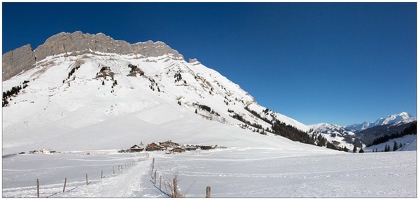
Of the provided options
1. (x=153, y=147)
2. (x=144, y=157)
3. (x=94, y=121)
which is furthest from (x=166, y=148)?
(x=94, y=121)

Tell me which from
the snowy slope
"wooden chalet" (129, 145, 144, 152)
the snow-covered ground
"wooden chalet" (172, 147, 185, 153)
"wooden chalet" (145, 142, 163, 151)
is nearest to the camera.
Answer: the snow-covered ground

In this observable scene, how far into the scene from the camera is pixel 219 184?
965 inches

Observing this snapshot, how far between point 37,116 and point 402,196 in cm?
12364

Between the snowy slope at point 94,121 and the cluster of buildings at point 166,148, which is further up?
the snowy slope at point 94,121

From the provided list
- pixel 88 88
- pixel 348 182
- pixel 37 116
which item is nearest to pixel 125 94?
pixel 88 88

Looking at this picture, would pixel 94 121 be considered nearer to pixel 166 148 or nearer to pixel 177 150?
pixel 166 148

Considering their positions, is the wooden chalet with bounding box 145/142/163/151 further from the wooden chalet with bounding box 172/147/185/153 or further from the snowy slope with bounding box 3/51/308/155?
the snowy slope with bounding box 3/51/308/155

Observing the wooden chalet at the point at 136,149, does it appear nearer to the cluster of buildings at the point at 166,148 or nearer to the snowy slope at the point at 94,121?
the cluster of buildings at the point at 166,148

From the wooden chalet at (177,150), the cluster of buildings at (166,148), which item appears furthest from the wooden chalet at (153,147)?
the wooden chalet at (177,150)

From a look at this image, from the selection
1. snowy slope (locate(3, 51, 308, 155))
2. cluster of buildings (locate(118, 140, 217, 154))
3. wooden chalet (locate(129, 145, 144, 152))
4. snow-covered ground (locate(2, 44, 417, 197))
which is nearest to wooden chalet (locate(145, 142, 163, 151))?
cluster of buildings (locate(118, 140, 217, 154))

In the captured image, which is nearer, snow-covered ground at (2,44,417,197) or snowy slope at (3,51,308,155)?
snow-covered ground at (2,44,417,197)

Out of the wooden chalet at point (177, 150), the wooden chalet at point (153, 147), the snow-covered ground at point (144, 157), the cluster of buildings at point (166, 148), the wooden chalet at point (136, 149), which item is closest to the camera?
the snow-covered ground at point (144, 157)

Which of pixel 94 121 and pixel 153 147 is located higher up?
pixel 94 121

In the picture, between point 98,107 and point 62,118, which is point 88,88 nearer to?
point 98,107
